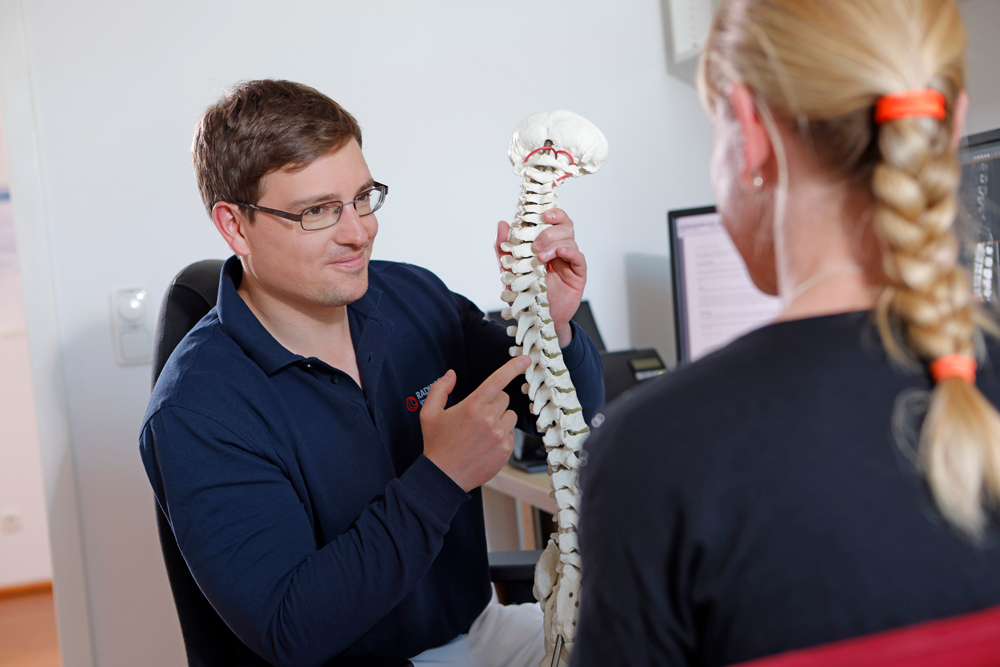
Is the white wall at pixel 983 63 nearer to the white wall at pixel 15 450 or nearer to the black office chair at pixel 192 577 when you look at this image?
the black office chair at pixel 192 577

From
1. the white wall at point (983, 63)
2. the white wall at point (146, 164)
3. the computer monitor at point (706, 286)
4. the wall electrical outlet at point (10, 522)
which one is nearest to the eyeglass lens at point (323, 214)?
the white wall at point (146, 164)

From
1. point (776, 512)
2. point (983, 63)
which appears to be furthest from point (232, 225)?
point (983, 63)

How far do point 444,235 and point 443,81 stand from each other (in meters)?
0.39

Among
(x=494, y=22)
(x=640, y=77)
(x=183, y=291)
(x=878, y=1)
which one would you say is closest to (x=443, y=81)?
(x=494, y=22)

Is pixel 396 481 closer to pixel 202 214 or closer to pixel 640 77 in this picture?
pixel 202 214

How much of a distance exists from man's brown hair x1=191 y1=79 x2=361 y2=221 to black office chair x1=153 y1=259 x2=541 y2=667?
161mm

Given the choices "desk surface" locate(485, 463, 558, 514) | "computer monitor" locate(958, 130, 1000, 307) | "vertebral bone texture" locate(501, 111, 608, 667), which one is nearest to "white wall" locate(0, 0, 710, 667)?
"desk surface" locate(485, 463, 558, 514)

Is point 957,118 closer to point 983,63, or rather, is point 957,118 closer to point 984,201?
point 984,201

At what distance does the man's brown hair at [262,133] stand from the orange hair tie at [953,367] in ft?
3.08

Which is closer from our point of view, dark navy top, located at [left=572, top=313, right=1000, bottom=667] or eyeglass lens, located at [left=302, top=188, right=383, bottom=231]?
dark navy top, located at [left=572, top=313, right=1000, bottom=667]

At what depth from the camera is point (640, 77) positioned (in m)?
2.20

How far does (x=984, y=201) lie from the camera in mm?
1510

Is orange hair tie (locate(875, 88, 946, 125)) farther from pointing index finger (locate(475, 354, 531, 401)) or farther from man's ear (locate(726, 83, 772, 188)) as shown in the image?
pointing index finger (locate(475, 354, 531, 401))

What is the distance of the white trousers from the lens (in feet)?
4.09
